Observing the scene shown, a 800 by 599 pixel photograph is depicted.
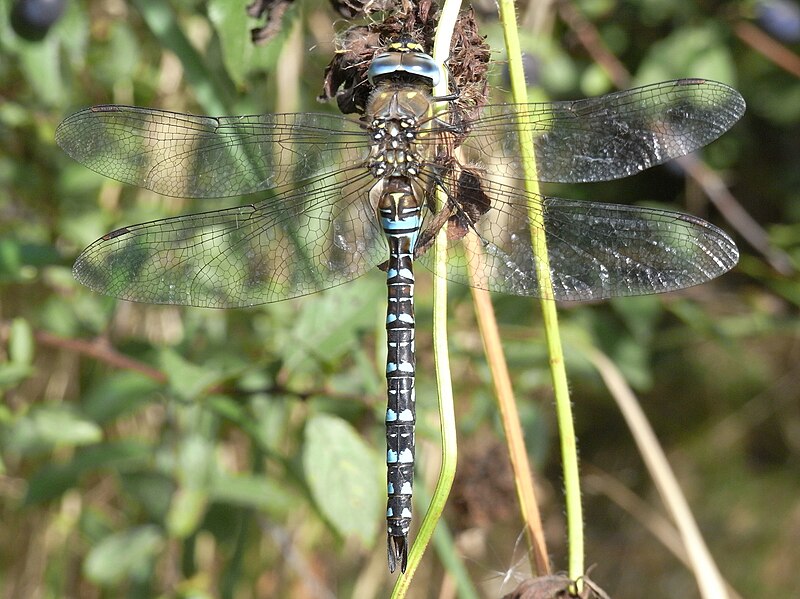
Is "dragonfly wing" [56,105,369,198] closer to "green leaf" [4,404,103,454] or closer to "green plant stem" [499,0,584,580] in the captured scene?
"green plant stem" [499,0,584,580]

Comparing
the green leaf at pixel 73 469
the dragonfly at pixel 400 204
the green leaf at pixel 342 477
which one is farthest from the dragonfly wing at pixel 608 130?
the green leaf at pixel 73 469

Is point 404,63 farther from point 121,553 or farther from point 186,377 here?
point 121,553

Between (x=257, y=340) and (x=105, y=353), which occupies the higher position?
(x=257, y=340)

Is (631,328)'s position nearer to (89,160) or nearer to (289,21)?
(289,21)

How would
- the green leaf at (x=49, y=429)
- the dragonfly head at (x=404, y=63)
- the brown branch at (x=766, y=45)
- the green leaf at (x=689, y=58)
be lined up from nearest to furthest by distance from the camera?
the dragonfly head at (x=404, y=63), the green leaf at (x=49, y=429), the green leaf at (x=689, y=58), the brown branch at (x=766, y=45)

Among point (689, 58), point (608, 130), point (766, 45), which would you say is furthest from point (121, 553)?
point (766, 45)

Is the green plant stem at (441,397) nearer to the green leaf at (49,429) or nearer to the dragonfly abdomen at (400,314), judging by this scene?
the dragonfly abdomen at (400,314)

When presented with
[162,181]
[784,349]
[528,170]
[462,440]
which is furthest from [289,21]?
[784,349]

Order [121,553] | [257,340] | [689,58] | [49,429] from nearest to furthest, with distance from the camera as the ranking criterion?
[49,429], [121,553], [257,340], [689,58]
